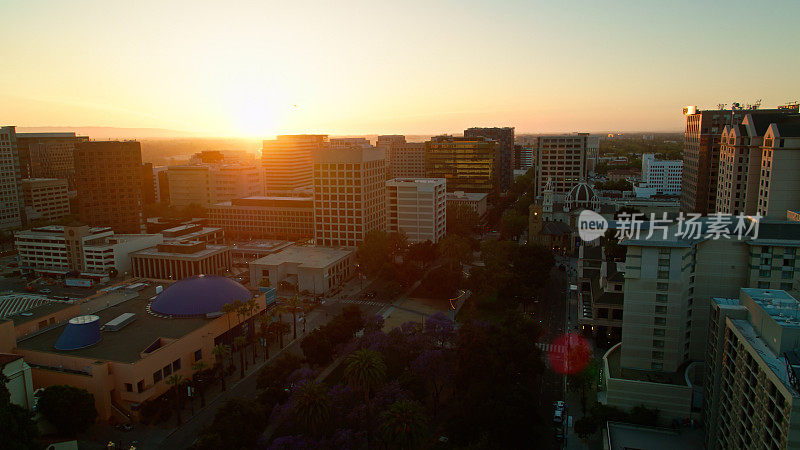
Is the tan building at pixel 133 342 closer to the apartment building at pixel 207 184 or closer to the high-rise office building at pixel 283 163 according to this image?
the apartment building at pixel 207 184

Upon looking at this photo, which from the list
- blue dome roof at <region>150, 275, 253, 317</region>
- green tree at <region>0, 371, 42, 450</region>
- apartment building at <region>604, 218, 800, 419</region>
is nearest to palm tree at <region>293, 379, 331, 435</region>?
green tree at <region>0, 371, 42, 450</region>

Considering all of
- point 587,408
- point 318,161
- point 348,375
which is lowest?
point 587,408

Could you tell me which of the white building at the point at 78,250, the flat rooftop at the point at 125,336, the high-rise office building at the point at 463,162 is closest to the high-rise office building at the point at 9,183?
the white building at the point at 78,250

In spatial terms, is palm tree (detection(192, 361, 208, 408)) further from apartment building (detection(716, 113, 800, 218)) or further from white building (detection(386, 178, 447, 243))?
apartment building (detection(716, 113, 800, 218))

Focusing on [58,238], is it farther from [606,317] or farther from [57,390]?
[606,317]

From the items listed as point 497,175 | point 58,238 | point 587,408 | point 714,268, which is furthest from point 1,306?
point 497,175
